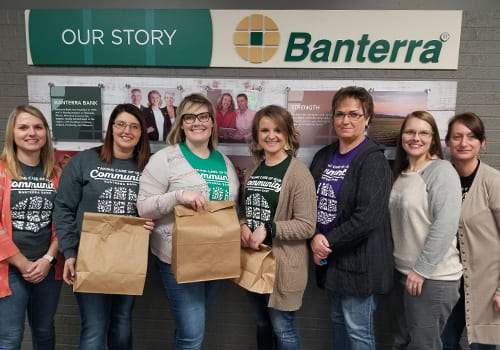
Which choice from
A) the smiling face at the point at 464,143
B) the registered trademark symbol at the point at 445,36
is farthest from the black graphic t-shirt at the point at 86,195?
the registered trademark symbol at the point at 445,36

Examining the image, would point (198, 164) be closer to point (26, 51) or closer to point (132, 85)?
point (132, 85)

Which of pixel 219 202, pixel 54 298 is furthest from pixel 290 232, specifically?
pixel 54 298

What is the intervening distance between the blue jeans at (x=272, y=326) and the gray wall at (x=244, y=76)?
0.47 m

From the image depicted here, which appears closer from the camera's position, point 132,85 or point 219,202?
point 219,202

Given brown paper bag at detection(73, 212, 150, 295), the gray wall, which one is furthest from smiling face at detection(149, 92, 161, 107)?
brown paper bag at detection(73, 212, 150, 295)

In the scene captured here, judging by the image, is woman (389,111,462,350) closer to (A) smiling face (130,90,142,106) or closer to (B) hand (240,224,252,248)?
(B) hand (240,224,252,248)

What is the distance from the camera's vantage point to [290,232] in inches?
62.2

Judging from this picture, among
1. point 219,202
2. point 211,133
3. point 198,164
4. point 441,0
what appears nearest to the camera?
point 219,202

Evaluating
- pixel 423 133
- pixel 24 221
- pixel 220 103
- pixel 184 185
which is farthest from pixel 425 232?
pixel 24 221

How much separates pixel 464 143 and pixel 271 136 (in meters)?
1.07

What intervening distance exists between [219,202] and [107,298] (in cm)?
90

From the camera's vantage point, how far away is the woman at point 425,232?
1552 mm

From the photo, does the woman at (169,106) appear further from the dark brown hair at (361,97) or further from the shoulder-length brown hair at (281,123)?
the dark brown hair at (361,97)

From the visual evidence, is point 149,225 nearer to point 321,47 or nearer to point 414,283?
point 414,283
